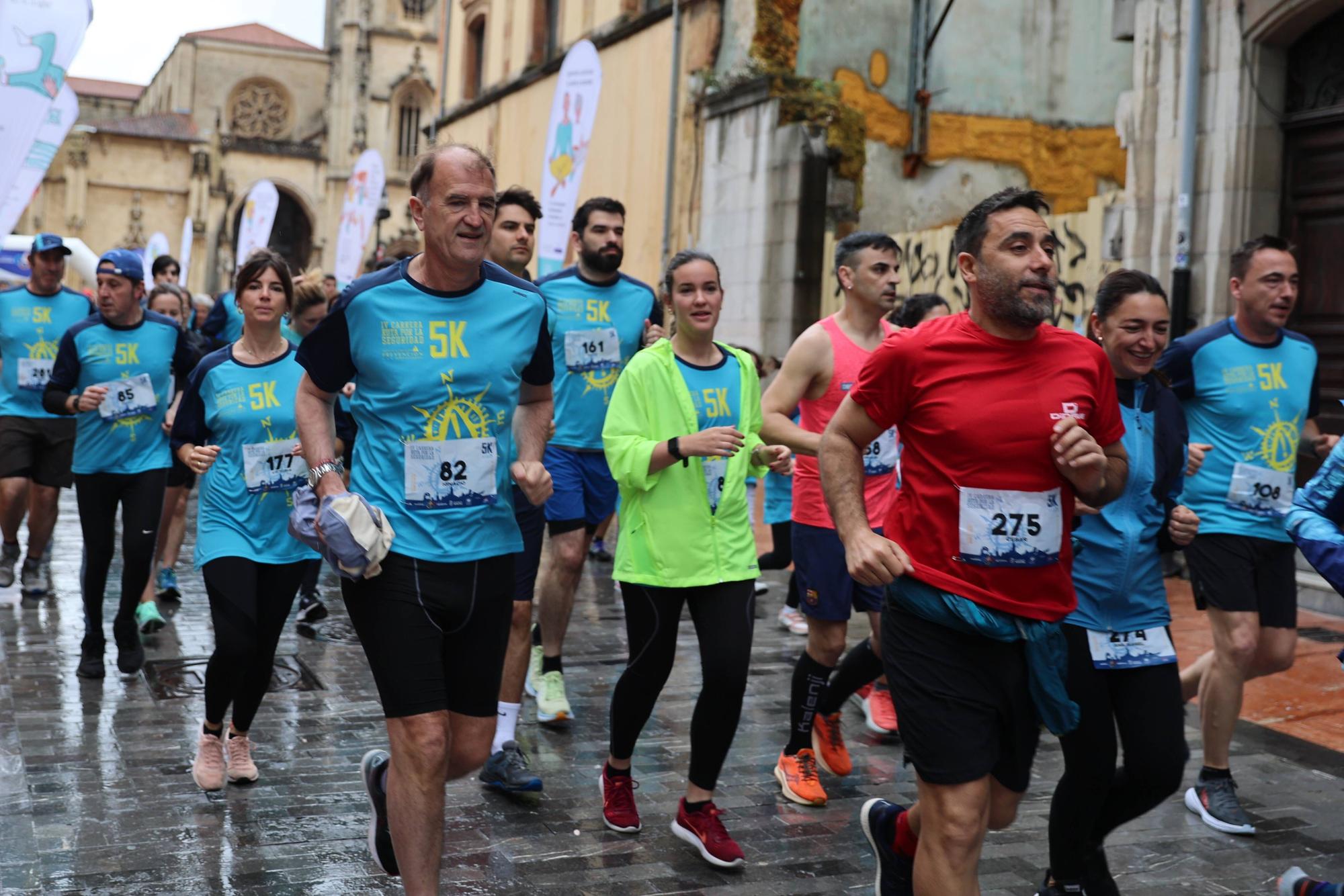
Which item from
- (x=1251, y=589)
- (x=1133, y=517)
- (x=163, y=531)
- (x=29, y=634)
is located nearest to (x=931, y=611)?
(x=1133, y=517)

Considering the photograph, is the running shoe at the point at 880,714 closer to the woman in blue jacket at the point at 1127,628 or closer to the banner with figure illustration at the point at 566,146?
the woman in blue jacket at the point at 1127,628

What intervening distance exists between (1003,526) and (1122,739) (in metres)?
0.96

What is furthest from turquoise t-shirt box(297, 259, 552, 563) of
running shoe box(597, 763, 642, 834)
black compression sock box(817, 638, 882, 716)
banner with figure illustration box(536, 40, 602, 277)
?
banner with figure illustration box(536, 40, 602, 277)

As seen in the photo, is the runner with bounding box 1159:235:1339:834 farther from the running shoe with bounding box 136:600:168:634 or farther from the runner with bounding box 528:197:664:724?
the running shoe with bounding box 136:600:168:634

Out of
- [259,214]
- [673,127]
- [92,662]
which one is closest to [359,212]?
[259,214]

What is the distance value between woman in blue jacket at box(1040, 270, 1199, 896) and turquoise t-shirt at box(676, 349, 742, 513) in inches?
54.4

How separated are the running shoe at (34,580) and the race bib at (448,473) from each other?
21.3 ft

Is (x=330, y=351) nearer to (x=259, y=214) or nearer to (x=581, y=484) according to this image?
(x=581, y=484)

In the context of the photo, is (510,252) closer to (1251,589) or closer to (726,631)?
(726,631)

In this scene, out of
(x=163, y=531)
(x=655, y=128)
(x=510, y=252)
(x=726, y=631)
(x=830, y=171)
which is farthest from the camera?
(x=655, y=128)

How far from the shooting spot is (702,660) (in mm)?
5000

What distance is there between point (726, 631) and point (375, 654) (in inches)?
56.4

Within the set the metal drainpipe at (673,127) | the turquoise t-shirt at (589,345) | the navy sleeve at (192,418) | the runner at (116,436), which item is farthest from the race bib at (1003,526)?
the metal drainpipe at (673,127)

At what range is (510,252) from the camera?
20.3 ft
